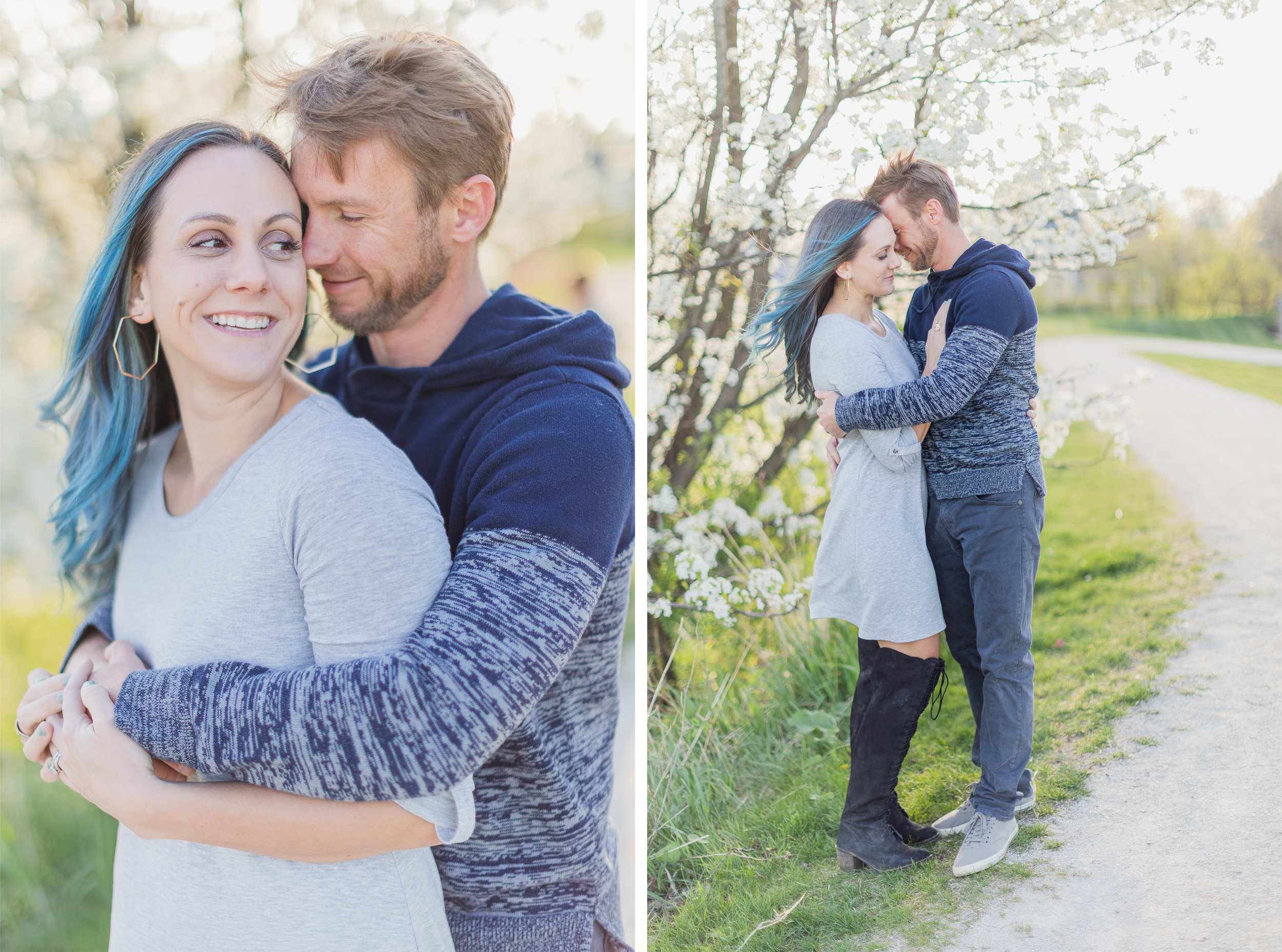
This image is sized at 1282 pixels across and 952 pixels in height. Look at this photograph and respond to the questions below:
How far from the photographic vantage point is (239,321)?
1372 mm

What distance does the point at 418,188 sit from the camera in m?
1.54

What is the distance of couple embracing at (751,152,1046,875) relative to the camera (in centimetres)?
166

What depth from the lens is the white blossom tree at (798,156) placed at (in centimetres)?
176

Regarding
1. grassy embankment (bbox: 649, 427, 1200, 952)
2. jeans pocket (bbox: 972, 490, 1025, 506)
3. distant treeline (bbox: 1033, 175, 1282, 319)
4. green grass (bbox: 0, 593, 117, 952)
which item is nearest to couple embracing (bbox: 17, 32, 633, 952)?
grassy embankment (bbox: 649, 427, 1200, 952)

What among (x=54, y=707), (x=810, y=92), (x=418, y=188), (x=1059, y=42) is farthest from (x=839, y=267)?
(x=54, y=707)

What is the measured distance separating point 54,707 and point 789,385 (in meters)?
1.57

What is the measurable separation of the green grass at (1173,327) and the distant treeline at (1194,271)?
13 mm

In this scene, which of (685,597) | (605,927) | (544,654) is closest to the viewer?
(544,654)

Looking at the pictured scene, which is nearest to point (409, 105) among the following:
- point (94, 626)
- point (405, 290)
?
point (405, 290)

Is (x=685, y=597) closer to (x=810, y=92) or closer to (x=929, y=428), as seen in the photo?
(x=929, y=428)

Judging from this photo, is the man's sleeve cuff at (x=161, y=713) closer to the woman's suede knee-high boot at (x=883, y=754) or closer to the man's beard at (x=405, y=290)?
the man's beard at (x=405, y=290)

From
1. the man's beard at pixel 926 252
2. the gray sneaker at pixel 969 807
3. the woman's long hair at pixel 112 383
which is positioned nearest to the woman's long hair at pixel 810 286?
the man's beard at pixel 926 252

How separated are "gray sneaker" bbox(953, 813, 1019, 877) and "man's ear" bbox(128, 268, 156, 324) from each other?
1.89 metres

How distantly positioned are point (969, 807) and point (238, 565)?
5.02 feet
